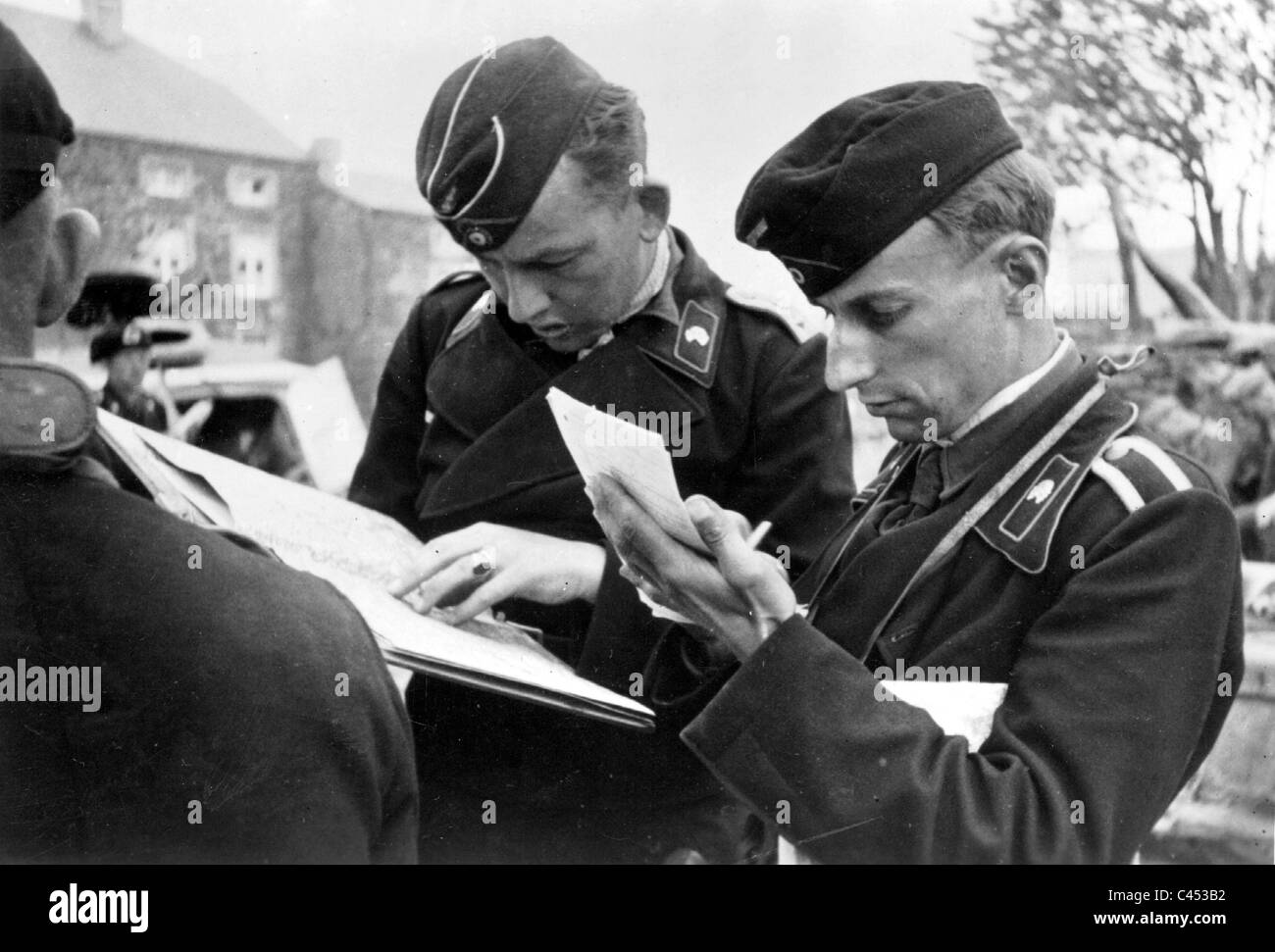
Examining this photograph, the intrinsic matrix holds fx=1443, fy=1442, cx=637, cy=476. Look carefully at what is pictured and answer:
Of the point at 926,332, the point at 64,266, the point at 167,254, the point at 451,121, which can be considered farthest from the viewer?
the point at 167,254

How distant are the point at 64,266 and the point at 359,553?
1.62 ft

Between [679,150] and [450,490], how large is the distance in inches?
22.1

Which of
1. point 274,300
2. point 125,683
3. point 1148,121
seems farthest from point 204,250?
point 1148,121

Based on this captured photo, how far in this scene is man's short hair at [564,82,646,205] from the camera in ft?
6.26

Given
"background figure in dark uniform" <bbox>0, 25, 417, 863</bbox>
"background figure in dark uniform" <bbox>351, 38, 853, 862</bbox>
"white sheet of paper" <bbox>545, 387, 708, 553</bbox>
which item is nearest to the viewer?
"background figure in dark uniform" <bbox>0, 25, 417, 863</bbox>

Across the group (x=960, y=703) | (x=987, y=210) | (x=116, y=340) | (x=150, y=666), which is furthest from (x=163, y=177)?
(x=960, y=703)

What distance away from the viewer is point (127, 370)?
1935mm

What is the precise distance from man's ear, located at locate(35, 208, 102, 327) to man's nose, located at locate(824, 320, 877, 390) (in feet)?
2.71

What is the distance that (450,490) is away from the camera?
1.98 m

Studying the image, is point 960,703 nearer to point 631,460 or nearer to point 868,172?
point 631,460

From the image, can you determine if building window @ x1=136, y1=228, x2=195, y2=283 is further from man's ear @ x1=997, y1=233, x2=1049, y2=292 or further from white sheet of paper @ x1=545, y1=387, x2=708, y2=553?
man's ear @ x1=997, y1=233, x2=1049, y2=292

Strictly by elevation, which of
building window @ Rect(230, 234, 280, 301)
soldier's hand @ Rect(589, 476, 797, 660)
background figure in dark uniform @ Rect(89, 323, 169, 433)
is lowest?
soldier's hand @ Rect(589, 476, 797, 660)

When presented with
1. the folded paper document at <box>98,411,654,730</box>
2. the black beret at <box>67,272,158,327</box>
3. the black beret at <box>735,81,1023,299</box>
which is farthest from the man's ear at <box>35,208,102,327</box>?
the black beret at <box>735,81,1023,299</box>

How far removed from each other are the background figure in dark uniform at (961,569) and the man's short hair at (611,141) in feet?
0.92
